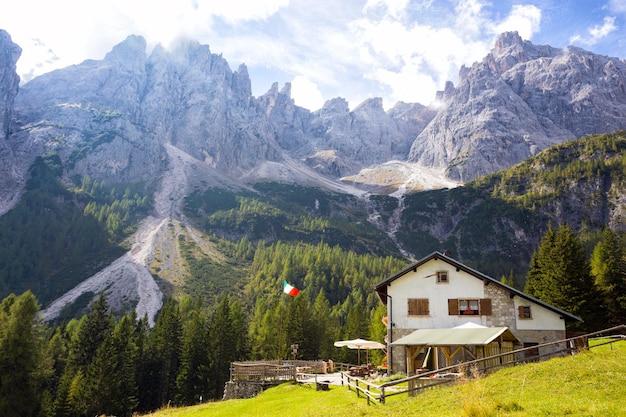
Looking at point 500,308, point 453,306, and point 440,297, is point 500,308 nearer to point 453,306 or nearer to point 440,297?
point 453,306

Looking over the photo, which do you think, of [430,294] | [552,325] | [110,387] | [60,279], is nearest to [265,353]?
[110,387]

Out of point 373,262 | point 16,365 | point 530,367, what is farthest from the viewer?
point 373,262

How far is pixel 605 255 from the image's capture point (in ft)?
180

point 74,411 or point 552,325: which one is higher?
point 552,325

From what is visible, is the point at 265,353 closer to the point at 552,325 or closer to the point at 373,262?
the point at 552,325

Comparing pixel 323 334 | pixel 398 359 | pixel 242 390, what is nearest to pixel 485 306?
pixel 398 359

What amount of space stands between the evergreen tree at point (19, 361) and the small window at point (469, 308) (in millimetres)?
42604

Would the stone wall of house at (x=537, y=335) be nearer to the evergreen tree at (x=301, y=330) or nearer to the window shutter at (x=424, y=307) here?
the window shutter at (x=424, y=307)

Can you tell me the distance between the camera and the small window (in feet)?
118

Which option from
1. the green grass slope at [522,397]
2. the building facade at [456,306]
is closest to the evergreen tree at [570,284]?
the building facade at [456,306]

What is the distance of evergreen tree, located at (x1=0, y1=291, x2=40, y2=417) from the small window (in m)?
42.6

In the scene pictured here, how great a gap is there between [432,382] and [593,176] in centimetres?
20232

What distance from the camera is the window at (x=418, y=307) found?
37000 mm

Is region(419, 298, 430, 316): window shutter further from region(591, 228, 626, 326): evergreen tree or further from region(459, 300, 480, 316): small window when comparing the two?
region(591, 228, 626, 326): evergreen tree
